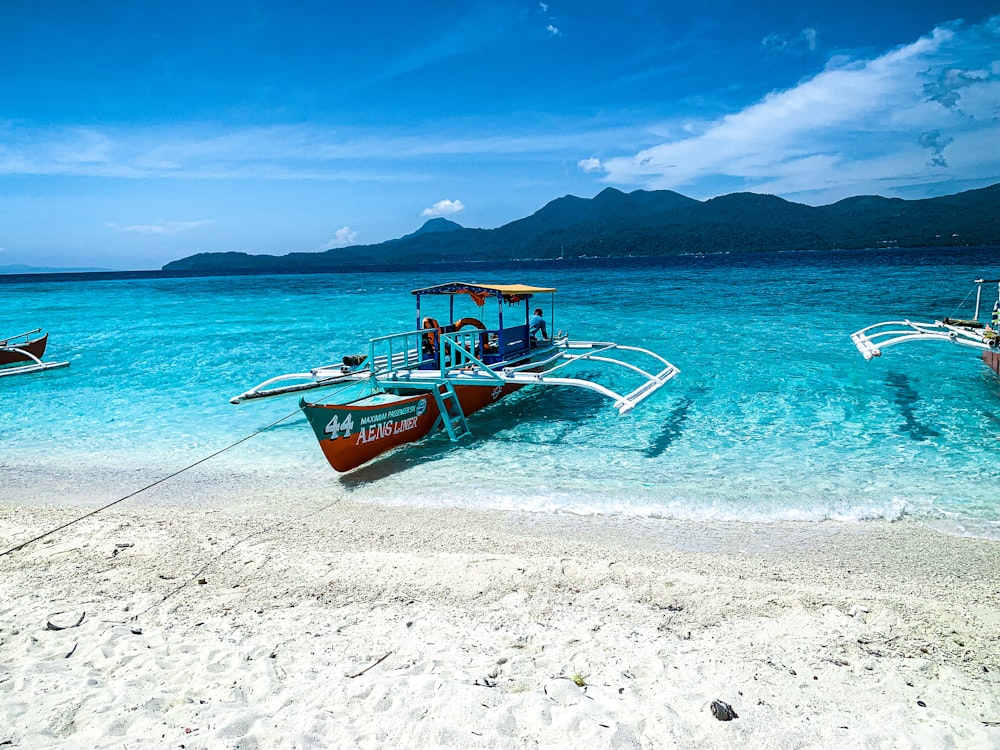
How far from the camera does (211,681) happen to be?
146 inches

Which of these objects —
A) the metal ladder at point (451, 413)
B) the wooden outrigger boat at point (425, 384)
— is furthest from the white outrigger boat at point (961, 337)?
the metal ladder at point (451, 413)

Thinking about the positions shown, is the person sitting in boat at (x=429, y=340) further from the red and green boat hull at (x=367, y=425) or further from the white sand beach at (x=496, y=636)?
the white sand beach at (x=496, y=636)

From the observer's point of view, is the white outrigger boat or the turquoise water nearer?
the turquoise water

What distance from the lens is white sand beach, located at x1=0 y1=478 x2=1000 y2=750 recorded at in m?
3.28

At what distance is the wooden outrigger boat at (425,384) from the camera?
27.8 feet

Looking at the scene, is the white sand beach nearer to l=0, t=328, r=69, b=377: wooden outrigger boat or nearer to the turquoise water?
the turquoise water

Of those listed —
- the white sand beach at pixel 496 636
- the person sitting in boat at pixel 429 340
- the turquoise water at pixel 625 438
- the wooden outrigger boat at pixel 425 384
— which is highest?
the person sitting in boat at pixel 429 340

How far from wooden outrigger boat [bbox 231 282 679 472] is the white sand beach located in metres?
1.89

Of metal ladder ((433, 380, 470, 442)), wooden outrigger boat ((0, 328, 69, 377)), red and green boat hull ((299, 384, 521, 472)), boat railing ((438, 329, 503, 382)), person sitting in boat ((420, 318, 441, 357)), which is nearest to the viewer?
red and green boat hull ((299, 384, 521, 472))

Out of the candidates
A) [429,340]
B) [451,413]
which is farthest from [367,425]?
[429,340]

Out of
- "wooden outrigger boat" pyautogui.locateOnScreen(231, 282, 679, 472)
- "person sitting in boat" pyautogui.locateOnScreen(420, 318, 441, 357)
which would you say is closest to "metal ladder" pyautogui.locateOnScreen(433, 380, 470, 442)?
"wooden outrigger boat" pyautogui.locateOnScreen(231, 282, 679, 472)

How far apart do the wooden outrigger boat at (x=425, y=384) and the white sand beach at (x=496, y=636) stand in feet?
6.20

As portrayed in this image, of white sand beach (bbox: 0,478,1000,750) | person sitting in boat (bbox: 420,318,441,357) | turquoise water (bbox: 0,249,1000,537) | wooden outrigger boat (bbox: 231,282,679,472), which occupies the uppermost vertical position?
person sitting in boat (bbox: 420,318,441,357)

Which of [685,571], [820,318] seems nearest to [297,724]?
[685,571]
